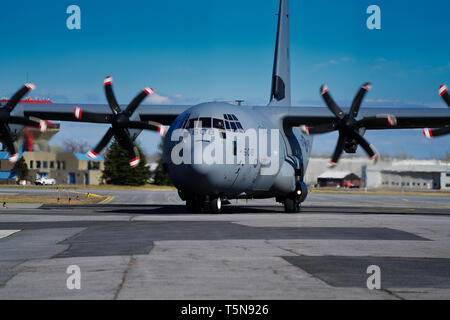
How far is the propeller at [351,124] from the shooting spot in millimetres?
28766

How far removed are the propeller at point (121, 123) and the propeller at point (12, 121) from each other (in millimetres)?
3106

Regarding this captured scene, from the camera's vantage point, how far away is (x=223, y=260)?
11.2m

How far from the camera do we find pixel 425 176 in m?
128

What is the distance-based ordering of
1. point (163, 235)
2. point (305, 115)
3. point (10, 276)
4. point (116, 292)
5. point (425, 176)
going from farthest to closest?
point (425, 176)
point (305, 115)
point (163, 235)
point (10, 276)
point (116, 292)

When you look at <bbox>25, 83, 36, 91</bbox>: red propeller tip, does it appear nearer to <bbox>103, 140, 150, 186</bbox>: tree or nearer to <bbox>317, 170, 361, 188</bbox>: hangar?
<bbox>103, 140, 150, 186</bbox>: tree

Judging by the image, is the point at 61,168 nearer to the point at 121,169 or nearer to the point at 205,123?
the point at 121,169

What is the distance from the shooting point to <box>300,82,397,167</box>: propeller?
28.8m

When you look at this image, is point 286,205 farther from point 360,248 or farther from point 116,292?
point 116,292

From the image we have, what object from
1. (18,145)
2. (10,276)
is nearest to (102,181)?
(18,145)

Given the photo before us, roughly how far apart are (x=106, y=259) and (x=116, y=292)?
11.7 feet

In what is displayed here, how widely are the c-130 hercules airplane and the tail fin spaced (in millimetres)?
139

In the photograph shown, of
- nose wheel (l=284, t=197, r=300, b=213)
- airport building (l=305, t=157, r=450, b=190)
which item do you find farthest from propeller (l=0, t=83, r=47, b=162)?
airport building (l=305, t=157, r=450, b=190)
